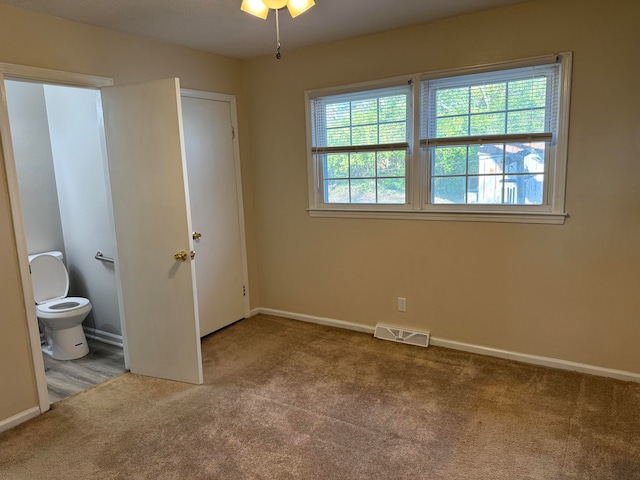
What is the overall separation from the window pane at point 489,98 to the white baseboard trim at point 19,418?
3.42 m

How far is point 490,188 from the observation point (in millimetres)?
3031

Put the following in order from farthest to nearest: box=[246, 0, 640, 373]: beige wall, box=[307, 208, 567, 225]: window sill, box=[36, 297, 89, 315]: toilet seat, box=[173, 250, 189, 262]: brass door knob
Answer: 1. box=[36, 297, 89, 315]: toilet seat
2. box=[307, 208, 567, 225]: window sill
3. box=[173, 250, 189, 262]: brass door knob
4. box=[246, 0, 640, 373]: beige wall

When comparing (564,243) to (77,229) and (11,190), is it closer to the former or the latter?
(11,190)

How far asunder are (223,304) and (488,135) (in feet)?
8.56

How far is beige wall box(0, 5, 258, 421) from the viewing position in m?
2.42

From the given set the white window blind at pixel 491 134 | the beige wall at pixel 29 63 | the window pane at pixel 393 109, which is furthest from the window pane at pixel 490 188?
the beige wall at pixel 29 63

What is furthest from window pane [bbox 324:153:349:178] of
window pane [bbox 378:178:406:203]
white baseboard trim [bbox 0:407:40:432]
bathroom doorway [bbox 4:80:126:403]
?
white baseboard trim [bbox 0:407:40:432]

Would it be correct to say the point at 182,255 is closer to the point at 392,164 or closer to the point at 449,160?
the point at 392,164

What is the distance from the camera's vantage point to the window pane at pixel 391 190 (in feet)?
11.1

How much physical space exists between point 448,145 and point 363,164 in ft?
2.32

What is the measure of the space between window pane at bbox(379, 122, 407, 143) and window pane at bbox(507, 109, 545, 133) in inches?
29.2

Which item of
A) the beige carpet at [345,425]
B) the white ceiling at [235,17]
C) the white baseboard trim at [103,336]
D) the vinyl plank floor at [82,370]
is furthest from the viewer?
the white baseboard trim at [103,336]

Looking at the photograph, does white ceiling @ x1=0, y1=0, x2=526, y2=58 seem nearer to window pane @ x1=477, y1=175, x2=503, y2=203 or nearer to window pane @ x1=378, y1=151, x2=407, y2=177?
Result: window pane @ x1=378, y1=151, x2=407, y2=177

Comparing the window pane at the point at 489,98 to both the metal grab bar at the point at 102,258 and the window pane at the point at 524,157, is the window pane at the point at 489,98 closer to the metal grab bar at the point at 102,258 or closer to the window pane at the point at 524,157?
the window pane at the point at 524,157
